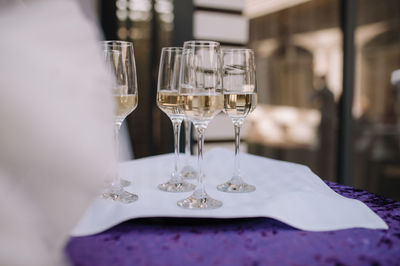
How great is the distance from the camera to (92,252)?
0.53 meters

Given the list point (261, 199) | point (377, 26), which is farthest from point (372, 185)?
point (261, 199)

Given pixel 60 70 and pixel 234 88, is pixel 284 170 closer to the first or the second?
pixel 234 88

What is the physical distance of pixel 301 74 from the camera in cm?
697

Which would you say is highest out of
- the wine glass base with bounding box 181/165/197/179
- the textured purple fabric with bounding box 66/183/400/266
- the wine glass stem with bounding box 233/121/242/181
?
the wine glass stem with bounding box 233/121/242/181

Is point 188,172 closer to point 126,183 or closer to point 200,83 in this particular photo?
point 126,183

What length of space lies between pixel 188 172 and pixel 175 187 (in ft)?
0.67

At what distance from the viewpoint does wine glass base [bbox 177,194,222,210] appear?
2.33 ft

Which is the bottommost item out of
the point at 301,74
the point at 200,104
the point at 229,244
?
the point at 229,244

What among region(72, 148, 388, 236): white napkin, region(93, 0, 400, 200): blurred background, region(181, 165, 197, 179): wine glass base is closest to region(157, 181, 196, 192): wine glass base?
region(72, 148, 388, 236): white napkin

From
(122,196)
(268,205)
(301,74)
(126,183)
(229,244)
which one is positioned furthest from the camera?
(301,74)

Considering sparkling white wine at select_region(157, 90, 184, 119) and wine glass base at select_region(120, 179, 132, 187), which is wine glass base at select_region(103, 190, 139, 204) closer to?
wine glass base at select_region(120, 179, 132, 187)

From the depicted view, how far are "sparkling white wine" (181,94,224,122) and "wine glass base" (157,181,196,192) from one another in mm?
188

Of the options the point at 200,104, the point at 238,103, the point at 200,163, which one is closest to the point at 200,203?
the point at 200,163

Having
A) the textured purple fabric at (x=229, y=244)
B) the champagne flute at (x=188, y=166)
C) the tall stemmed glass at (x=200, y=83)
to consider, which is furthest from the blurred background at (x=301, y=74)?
the textured purple fabric at (x=229, y=244)
